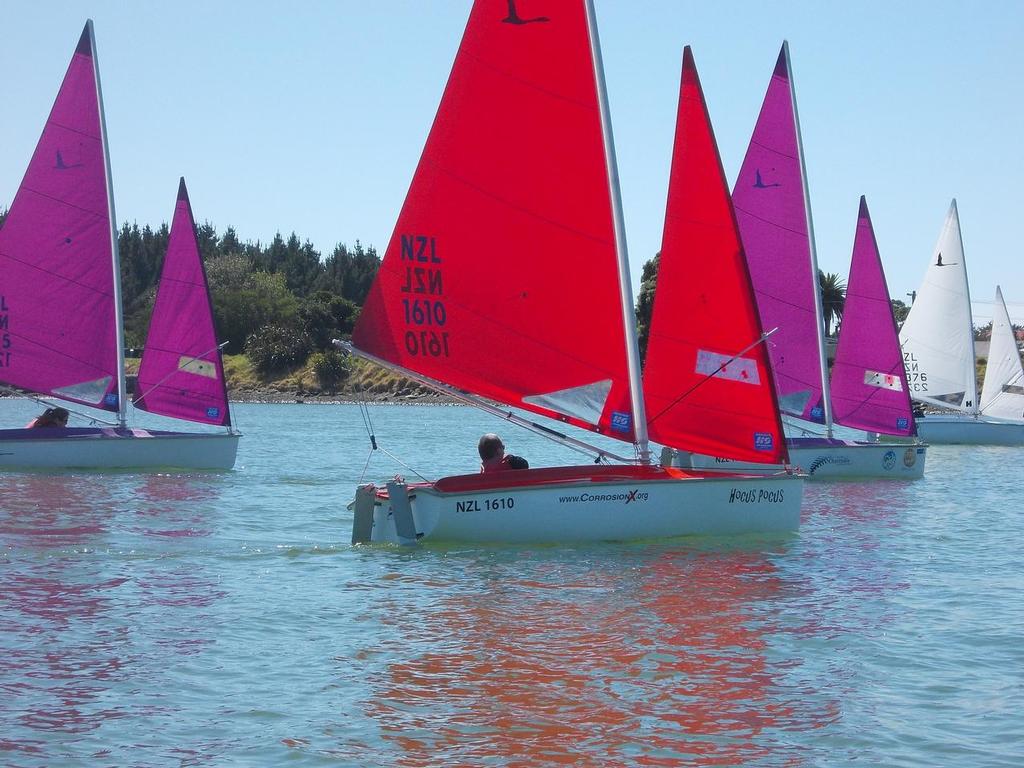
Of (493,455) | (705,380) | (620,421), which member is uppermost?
(705,380)

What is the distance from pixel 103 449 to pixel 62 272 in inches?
150

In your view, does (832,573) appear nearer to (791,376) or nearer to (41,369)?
(791,376)

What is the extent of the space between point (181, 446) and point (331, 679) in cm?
1815

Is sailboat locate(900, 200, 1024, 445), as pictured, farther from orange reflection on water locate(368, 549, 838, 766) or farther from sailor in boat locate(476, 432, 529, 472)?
orange reflection on water locate(368, 549, 838, 766)

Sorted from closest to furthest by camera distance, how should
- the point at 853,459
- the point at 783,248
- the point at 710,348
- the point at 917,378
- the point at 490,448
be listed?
the point at 490,448 < the point at 710,348 < the point at 853,459 < the point at 783,248 < the point at 917,378

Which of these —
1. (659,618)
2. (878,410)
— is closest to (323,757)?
(659,618)

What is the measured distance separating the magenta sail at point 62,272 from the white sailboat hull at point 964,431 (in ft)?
95.6

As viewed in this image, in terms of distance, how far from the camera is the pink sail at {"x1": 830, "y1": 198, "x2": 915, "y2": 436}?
30.3 meters

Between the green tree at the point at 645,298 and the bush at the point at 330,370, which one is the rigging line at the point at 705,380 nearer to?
the green tree at the point at 645,298

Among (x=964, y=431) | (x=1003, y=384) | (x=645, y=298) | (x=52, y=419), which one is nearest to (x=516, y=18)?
(x=52, y=419)

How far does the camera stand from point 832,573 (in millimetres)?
14453

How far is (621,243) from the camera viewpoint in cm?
1550

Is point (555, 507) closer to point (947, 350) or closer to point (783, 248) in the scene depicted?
point (783, 248)

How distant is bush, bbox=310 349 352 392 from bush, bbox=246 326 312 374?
8.50ft
